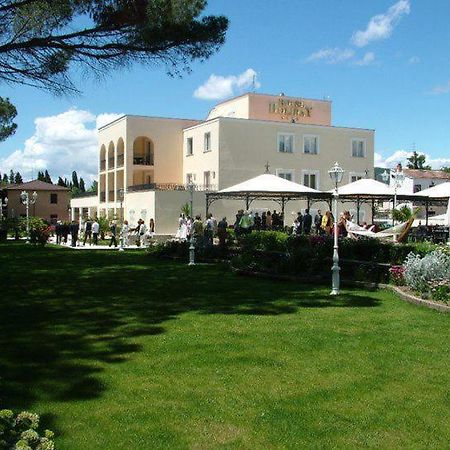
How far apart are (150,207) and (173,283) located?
23740mm

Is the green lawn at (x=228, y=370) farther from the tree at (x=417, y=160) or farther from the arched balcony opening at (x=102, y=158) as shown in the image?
the tree at (x=417, y=160)

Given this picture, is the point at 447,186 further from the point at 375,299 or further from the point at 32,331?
the point at 32,331

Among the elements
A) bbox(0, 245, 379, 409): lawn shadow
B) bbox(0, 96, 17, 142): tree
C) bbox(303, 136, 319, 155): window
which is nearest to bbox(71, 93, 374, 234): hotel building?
bbox(303, 136, 319, 155): window

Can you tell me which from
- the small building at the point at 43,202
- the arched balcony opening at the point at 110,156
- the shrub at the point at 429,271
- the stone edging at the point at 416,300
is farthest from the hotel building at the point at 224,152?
the shrub at the point at 429,271

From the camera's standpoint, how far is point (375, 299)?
11.5 metres

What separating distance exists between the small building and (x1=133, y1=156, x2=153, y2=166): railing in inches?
1137

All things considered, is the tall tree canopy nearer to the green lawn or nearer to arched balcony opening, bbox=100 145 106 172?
the green lawn

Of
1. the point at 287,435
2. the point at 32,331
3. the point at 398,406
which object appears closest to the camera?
the point at 287,435

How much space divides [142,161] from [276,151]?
1036 centimetres

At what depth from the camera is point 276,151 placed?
4097 cm

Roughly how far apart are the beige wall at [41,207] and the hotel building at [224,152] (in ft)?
84.6

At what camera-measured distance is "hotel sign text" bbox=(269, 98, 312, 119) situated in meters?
44.4

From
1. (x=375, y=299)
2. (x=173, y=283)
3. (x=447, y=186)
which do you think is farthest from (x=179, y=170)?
(x=375, y=299)

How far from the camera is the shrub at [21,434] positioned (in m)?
3.32
